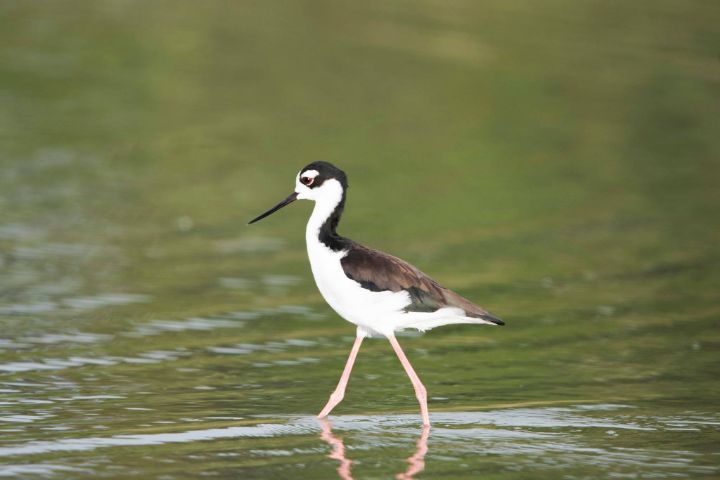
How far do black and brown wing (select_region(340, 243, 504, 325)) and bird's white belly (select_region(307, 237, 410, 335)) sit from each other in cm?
3

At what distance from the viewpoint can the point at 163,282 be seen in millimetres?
12344

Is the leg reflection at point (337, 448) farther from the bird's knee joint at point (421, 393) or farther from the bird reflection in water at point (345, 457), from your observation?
the bird's knee joint at point (421, 393)

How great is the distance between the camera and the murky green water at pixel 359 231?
8.54 meters

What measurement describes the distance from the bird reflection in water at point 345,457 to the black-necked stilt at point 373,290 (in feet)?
0.54

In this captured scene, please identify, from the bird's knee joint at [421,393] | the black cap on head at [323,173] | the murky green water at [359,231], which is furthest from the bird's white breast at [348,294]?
the murky green water at [359,231]

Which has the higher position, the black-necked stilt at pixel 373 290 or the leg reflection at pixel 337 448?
the black-necked stilt at pixel 373 290

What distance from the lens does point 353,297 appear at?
873 centimetres

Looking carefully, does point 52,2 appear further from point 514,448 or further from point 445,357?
point 514,448

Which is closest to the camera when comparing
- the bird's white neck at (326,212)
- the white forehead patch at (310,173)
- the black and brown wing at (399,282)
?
the black and brown wing at (399,282)

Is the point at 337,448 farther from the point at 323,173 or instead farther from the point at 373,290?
the point at 323,173

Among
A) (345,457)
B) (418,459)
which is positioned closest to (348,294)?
(345,457)

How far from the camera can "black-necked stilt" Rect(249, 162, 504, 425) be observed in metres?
8.72

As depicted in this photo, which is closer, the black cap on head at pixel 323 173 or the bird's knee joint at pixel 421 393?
the bird's knee joint at pixel 421 393

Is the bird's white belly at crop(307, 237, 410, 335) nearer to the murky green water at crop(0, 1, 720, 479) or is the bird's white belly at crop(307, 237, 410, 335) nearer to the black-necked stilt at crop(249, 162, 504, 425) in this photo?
the black-necked stilt at crop(249, 162, 504, 425)
